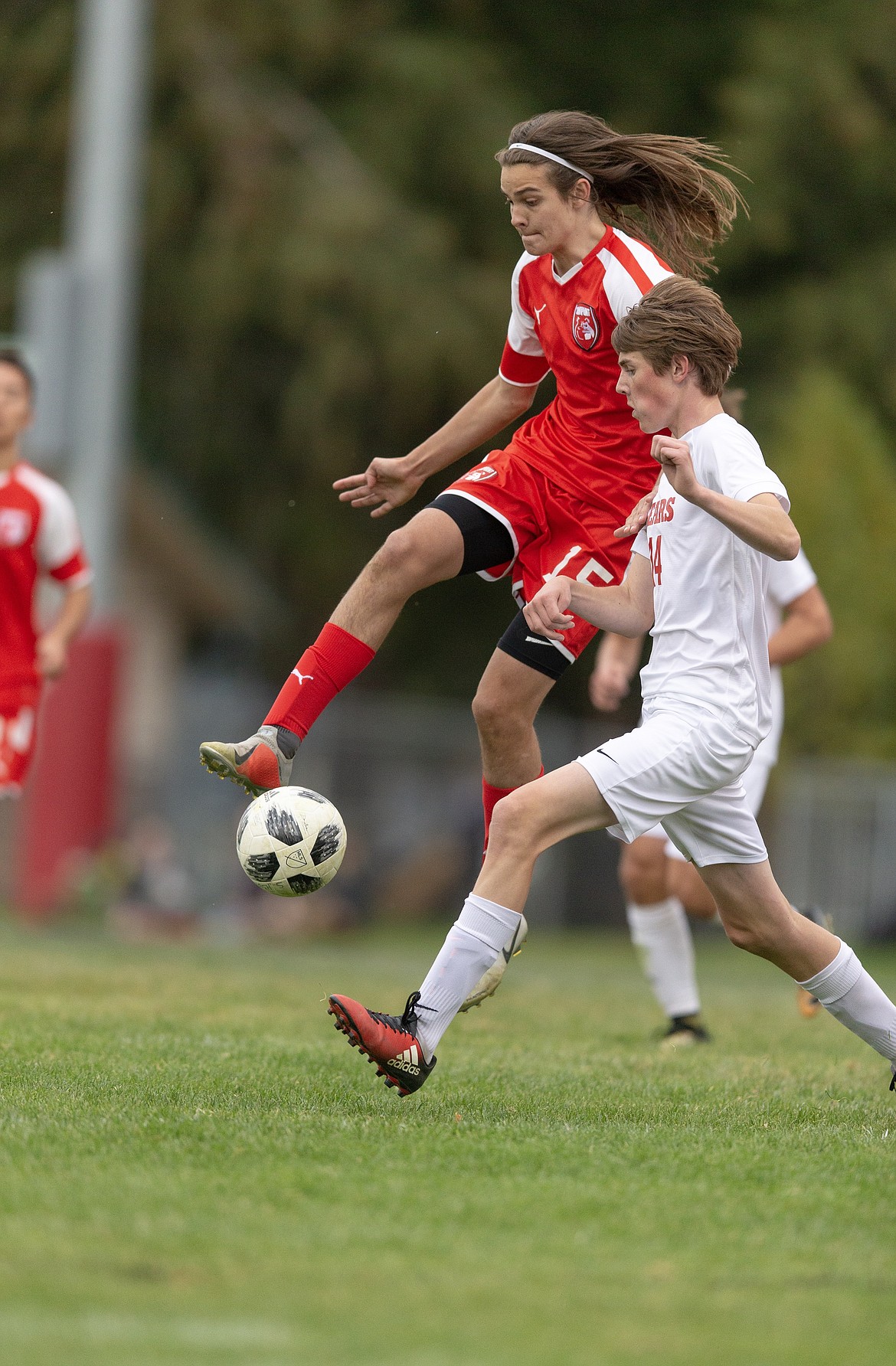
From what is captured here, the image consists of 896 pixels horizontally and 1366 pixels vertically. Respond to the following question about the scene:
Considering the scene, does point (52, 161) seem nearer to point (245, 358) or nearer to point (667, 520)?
point (245, 358)

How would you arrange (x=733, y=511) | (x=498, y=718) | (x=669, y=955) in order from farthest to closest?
(x=669, y=955) < (x=498, y=718) < (x=733, y=511)

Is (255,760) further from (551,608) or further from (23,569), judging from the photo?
(23,569)

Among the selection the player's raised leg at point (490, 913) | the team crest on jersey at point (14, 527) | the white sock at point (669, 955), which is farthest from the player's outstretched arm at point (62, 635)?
the player's raised leg at point (490, 913)

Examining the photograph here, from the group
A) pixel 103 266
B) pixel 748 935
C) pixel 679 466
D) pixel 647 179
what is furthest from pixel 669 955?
pixel 103 266

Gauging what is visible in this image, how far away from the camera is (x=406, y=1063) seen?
4.93 m

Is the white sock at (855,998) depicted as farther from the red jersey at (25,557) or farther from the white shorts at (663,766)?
the red jersey at (25,557)

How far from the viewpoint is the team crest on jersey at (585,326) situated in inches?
230

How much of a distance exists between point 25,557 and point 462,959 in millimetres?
4272

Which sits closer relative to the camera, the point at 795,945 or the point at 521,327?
the point at 795,945

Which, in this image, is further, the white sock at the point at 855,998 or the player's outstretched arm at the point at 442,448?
the player's outstretched arm at the point at 442,448

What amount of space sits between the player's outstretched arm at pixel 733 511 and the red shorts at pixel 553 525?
3.72 feet

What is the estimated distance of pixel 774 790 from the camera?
22219 mm

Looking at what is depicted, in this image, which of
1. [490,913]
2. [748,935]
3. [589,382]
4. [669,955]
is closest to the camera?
[490,913]

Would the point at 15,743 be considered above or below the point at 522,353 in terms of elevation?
below
